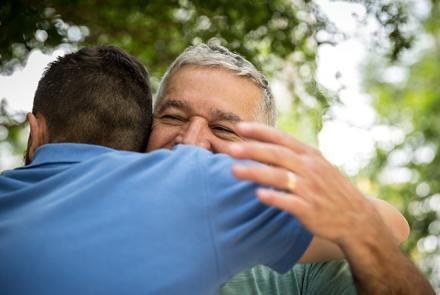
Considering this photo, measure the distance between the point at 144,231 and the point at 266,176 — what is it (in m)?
0.39

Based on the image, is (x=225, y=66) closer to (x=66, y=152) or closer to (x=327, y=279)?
(x=327, y=279)

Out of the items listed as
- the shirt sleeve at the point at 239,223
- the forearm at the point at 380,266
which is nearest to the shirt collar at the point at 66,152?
the shirt sleeve at the point at 239,223

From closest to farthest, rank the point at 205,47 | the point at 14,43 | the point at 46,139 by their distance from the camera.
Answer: the point at 46,139 → the point at 205,47 → the point at 14,43

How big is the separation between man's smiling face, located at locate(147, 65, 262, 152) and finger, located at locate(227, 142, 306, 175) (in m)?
1.34

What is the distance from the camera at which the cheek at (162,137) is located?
10.1ft

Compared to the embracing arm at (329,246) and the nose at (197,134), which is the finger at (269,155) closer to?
the embracing arm at (329,246)

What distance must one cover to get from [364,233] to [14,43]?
3062 millimetres

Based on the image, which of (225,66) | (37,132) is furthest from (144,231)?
(225,66)

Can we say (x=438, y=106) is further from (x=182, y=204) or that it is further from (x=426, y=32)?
(x=182, y=204)

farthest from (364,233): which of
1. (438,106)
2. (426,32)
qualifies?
(426,32)

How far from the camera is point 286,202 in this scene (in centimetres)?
163

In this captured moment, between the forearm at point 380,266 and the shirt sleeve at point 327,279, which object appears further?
the shirt sleeve at point 327,279

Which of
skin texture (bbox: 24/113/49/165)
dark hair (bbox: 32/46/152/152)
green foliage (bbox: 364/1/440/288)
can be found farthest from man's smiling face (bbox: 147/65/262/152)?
green foliage (bbox: 364/1/440/288)

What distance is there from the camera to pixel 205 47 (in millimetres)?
3605
